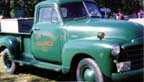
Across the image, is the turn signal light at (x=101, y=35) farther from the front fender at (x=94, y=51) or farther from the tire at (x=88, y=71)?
the tire at (x=88, y=71)

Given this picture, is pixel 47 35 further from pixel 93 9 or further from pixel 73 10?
pixel 93 9

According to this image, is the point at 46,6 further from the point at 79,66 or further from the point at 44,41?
the point at 79,66

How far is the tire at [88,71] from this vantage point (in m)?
6.68

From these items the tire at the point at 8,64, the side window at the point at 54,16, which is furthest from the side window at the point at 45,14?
the tire at the point at 8,64

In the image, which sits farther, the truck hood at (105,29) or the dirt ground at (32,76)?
the dirt ground at (32,76)

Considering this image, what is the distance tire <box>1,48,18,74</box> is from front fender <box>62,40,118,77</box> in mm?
2510

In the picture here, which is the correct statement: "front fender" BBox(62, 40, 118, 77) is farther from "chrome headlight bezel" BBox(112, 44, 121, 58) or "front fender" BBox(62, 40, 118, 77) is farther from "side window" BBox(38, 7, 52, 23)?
"side window" BBox(38, 7, 52, 23)

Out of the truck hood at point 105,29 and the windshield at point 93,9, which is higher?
the windshield at point 93,9

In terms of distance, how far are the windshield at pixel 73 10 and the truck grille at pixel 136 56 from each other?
1829mm

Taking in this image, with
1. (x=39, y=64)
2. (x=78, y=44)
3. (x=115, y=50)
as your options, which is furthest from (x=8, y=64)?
(x=115, y=50)

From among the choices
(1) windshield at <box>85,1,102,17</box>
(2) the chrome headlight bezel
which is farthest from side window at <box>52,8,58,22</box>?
(2) the chrome headlight bezel

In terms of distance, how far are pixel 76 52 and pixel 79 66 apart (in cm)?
27

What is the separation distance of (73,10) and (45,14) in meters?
0.72

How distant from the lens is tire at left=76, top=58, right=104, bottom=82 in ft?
21.9
